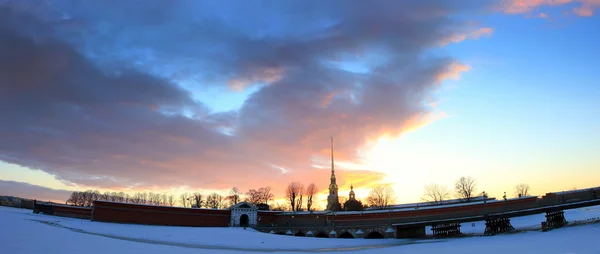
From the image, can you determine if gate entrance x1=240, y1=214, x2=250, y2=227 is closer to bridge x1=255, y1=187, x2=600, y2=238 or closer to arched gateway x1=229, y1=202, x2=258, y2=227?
arched gateway x1=229, y1=202, x2=258, y2=227

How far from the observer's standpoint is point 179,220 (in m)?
83.1

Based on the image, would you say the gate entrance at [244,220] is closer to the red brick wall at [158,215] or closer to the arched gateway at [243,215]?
the arched gateway at [243,215]

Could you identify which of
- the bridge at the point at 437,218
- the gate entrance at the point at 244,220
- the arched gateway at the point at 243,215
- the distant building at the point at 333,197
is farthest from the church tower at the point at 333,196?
the gate entrance at the point at 244,220

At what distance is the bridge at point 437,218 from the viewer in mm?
49875

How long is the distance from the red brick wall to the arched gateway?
138 cm

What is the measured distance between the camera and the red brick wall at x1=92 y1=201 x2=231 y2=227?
76125mm

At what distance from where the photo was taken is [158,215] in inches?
3201

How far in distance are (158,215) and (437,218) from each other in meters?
58.0

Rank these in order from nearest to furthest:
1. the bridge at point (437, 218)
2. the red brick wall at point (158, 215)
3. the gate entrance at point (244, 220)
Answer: the bridge at point (437, 218) < the red brick wall at point (158, 215) < the gate entrance at point (244, 220)

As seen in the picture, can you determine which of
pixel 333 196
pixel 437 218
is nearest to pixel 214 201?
pixel 333 196

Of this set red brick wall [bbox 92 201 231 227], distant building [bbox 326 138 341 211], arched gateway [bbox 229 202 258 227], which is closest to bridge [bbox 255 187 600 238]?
arched gateway [bbox 229 202 258 227]

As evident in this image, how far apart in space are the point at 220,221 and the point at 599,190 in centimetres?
7210

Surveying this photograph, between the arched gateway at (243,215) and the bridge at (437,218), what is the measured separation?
11.8 ft

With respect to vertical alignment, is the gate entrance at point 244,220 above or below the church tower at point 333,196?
below
